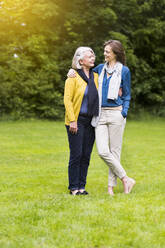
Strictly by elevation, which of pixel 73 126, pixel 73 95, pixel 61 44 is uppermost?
pixel 61 44

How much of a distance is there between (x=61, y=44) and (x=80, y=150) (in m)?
19.5

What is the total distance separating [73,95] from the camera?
18.5ft

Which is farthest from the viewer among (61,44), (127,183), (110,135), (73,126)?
(61,44)

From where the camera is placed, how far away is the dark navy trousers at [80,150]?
18.7 feet

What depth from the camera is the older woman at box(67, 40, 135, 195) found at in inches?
220

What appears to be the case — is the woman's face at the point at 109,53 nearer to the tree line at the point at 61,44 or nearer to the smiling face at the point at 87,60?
the smiling face at the point at 87,60

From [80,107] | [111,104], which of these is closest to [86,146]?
[80,107]

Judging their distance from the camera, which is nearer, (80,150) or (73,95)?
(73,95)

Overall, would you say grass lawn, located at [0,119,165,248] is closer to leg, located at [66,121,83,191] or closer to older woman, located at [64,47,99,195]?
leg, located at [66,121,83,191]

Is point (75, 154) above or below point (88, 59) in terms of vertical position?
below

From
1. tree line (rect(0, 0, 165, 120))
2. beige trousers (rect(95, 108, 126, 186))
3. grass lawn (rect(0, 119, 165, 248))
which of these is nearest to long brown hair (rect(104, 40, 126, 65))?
beige trousers (rect(95, 108, 126, 186))

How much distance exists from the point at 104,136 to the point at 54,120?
16623 mm

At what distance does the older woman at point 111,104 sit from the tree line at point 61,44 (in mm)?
15553

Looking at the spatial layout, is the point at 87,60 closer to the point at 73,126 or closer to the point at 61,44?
the point at 73,126
